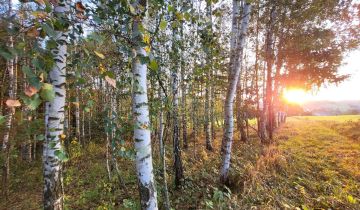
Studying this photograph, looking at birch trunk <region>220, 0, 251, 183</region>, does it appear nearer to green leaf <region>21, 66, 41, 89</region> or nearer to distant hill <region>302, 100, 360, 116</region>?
green leaf <region>21, 66, 41, 89</region>

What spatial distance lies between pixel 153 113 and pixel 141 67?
82cm

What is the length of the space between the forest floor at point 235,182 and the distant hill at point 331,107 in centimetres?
4496

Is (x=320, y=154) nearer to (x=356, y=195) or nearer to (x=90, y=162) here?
(x=356, y=195)

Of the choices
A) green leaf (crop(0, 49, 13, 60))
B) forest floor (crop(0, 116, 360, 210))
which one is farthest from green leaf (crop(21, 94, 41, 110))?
forest floor (crop(0, 116, 360, 210))

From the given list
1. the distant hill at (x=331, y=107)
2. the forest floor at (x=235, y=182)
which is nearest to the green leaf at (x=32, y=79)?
the forest floor at (x=235, y=182)

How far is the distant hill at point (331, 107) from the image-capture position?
5011cm

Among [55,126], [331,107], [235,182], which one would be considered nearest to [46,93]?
[55,126]

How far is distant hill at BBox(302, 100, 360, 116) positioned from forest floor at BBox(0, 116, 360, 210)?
44956 millimetres

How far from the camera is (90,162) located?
1035 cm

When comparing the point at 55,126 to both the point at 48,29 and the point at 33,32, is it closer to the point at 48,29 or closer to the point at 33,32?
the point at 33,32

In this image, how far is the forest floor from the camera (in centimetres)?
538

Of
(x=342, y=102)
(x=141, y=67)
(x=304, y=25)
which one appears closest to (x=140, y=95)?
(x=141, y=67)

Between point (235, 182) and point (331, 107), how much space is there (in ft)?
195

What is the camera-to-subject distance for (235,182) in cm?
618
